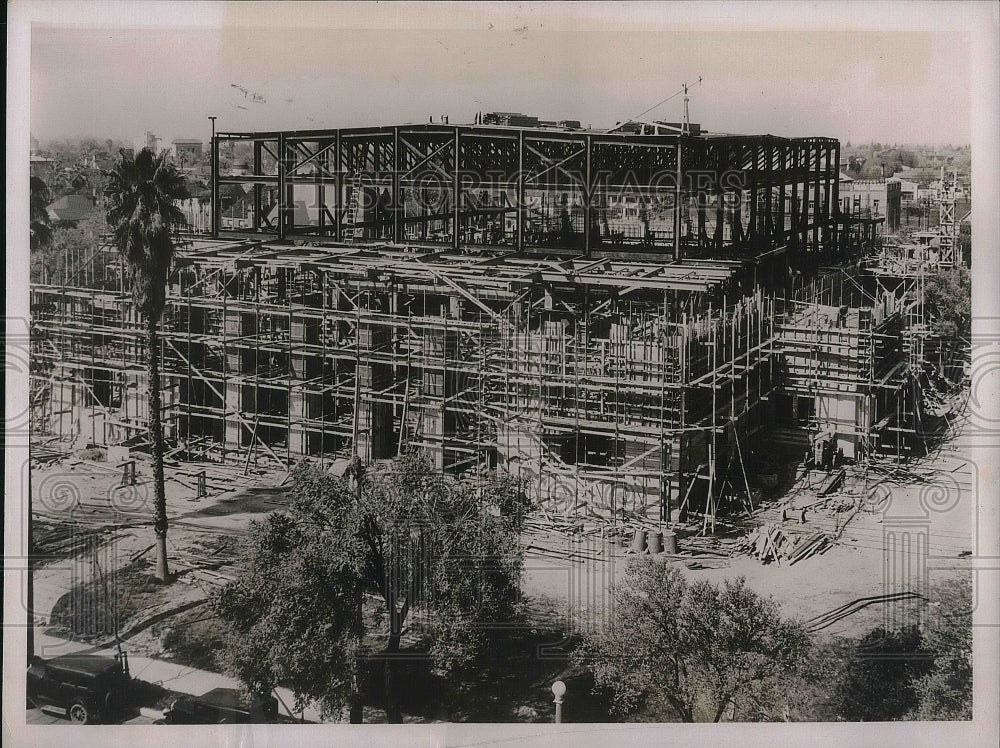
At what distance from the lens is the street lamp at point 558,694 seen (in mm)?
9195

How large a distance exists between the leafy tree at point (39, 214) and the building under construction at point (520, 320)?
0.54m

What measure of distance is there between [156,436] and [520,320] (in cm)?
413

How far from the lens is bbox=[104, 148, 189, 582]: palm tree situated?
32.0 ft

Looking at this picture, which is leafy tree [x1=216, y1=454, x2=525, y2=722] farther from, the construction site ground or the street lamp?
the street lamp

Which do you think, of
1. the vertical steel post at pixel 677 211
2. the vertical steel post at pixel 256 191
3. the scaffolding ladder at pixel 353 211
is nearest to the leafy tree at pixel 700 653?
the vertical steel post at pixel 677 211

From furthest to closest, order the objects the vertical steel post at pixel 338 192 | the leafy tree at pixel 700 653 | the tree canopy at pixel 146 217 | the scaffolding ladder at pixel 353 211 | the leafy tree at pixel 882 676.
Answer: the scaffolding ladder at pixel 353 211
the vertical steel post at pixel 338 192
the tree canopy at pixel 146 217
the leafy tree at pixel 882 676
the leafy tree at pixel 700 653

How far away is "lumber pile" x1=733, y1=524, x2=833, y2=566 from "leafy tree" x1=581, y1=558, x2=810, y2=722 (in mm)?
362

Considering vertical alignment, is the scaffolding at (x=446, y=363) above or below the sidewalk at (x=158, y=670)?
above

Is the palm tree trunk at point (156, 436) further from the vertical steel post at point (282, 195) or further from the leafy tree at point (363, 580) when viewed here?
the vertical steel post at point (282, 195)

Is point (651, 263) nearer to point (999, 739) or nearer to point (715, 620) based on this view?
point (715, 620)

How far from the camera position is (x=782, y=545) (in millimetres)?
9586

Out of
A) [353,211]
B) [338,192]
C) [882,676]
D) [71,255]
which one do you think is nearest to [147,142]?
[71,255]

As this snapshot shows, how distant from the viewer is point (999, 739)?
373 inches

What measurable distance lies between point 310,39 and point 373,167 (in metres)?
1.42
